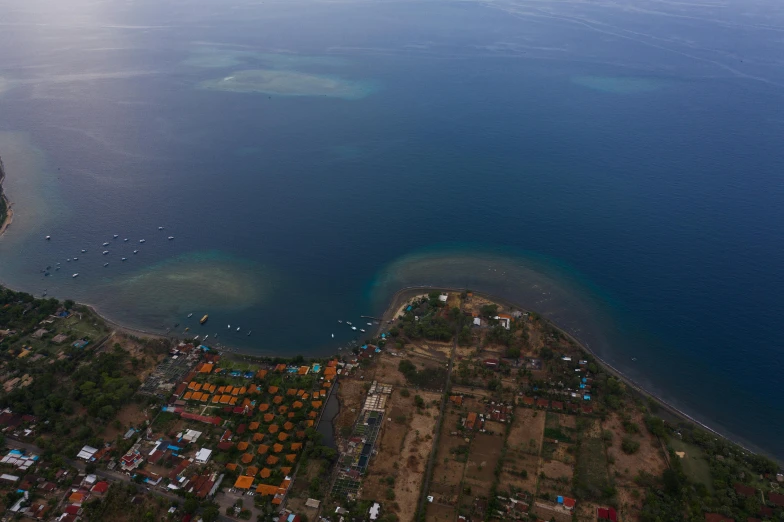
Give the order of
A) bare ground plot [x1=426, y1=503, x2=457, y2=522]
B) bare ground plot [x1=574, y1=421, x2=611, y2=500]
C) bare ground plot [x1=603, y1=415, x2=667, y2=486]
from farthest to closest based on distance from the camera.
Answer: bare ground plot [x1=603, y1=415, x2=667, y2=486]
bare ground plot [x1=574, y1=421, x2=611, y2=500]
bare ground plot [x1=426, y1=503, x2=457, y2=522]

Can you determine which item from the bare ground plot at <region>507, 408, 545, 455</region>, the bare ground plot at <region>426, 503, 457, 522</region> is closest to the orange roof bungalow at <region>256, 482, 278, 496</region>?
the bare ground plot at <region>426, 503, 457, 522</region>

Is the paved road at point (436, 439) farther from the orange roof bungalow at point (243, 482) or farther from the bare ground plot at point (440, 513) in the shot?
the orange roof bungalow at point (243, 482)

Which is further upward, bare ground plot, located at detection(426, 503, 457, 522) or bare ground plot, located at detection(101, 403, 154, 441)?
bare ground plot, located at detection(101, 403, 154, 441)

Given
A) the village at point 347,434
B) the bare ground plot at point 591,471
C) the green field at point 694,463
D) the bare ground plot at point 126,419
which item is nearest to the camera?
the village at point 347,434

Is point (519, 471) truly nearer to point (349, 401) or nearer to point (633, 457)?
point (633, 457)

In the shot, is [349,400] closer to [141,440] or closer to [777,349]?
[141,440]

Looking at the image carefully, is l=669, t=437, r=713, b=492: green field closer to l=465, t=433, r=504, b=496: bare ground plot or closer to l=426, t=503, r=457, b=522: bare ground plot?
l=465, t=433, r=504, b=496: bare ground plot

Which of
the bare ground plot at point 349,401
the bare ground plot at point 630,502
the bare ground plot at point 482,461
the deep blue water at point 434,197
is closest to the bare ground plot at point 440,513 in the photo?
the bare ground plot at point 482,461
